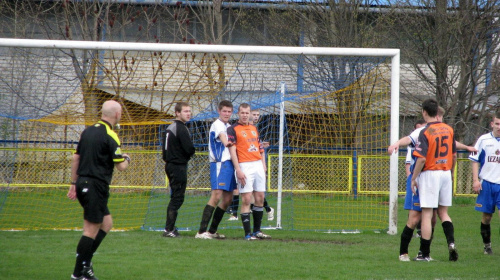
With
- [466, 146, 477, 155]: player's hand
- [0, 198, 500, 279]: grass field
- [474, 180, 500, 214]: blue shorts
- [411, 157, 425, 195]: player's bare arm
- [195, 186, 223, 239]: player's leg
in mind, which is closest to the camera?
[0, 198, 500, 279]: grass field

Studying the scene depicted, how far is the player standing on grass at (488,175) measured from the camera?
754cm

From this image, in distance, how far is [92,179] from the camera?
5.49 metres

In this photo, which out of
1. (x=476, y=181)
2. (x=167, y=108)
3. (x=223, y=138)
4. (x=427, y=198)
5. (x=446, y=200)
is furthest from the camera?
(x=167, y=108)

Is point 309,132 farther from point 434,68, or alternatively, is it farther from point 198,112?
point 434,68

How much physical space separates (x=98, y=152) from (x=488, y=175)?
505 cm

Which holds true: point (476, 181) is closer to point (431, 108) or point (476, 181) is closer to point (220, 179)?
point (431, 108)

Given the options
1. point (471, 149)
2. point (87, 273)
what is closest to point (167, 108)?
point (471, 149)

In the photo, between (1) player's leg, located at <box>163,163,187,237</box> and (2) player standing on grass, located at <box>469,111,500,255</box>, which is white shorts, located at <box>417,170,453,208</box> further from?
(1) player's leg, located at <box>163,163,187,237</box>

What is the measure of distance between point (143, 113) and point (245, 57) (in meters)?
2.93

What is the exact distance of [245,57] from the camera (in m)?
10.1

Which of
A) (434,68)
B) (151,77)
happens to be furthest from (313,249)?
(434,68)

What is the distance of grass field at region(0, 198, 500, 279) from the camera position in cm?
605

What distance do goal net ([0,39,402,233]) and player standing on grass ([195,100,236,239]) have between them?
1246 mm

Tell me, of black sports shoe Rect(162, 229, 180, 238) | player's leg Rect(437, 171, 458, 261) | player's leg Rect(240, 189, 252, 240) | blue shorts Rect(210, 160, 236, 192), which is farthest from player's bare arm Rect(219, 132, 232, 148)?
player's leg Rect(437, 171, 458, 261)
